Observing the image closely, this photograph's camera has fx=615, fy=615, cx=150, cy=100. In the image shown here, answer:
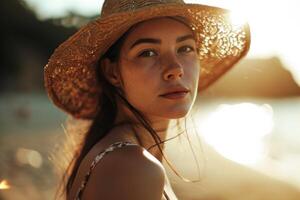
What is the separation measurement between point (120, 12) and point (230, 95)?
5557 cm

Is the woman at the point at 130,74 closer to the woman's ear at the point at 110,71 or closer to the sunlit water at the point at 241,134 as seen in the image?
the woman's ear at the point at 110,71

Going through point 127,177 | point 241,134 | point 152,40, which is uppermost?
point 152,40

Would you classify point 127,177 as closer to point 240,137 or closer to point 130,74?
point 130,74

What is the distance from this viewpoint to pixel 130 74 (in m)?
2.66

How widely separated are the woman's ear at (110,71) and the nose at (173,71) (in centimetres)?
32

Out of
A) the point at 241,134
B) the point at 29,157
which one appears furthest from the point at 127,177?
the point at 241,134

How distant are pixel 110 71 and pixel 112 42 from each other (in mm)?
151

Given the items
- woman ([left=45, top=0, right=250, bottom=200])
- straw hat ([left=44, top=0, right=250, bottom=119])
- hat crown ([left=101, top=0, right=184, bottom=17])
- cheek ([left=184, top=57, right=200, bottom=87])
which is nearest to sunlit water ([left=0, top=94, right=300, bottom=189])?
straw hat ([left=44, top=0, right=250, bottom=119])

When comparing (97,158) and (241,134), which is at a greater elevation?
(97,158)

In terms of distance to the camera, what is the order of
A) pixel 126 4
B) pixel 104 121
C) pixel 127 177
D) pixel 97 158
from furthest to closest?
pixel 104 121 < pixel 126 4 < pixel 97 158 < pixel 127 177

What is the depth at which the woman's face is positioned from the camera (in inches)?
100

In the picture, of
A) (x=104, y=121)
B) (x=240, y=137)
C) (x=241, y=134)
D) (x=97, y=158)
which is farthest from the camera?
(x=241, y=134)

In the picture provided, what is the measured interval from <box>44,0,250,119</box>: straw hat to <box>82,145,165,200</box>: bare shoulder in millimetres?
680

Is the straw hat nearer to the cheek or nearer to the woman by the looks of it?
the woman
